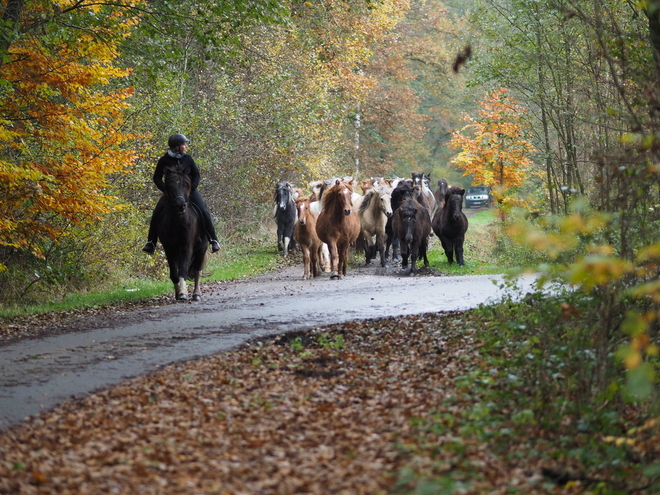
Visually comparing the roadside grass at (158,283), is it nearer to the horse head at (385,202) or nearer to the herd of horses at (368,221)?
the herd of horses at (368,221)

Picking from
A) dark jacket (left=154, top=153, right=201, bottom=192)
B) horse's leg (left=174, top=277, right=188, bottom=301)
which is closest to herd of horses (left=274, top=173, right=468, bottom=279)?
horse's leg (left=174, top=277, right=188, bottom=301)

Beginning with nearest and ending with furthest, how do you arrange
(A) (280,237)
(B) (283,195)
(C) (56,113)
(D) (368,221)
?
(C) (56,113)
(D) (368,221)
(B) (283,195)
(A) (280,237)

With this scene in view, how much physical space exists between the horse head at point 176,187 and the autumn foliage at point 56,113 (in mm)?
1067

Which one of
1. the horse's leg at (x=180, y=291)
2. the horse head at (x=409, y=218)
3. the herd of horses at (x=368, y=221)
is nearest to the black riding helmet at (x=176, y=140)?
the horse's leg at (x=180, y=291)

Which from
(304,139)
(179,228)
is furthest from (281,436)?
(304,139)

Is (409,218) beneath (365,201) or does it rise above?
beneath

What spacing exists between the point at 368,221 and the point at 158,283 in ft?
29.3

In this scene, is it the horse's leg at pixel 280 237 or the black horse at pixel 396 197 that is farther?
the horse's leg at pixel 280 237

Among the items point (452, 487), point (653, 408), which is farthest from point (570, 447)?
point (452, 487)

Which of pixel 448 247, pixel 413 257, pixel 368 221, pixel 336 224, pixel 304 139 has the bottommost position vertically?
pixel 413 257

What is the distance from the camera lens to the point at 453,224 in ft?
85.5

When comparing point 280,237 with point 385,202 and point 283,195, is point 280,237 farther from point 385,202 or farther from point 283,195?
point 385,202

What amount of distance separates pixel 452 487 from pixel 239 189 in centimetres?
2836

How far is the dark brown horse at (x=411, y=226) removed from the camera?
2462 cm
